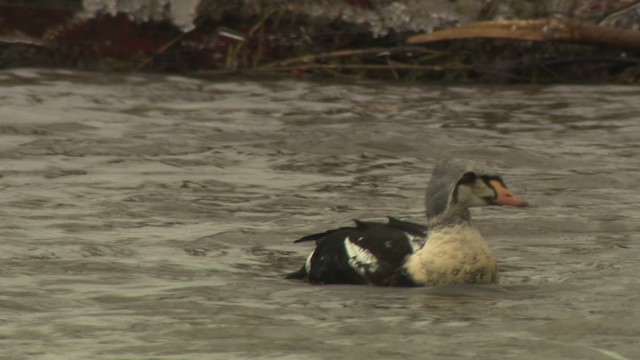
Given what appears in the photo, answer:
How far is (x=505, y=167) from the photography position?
12141mm

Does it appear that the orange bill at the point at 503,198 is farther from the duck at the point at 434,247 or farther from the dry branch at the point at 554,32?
the dry branch at the point at 554,32

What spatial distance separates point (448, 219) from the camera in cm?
798

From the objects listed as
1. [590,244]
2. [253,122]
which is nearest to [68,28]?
[253,122]

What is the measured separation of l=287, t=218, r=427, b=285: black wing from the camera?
7.89m

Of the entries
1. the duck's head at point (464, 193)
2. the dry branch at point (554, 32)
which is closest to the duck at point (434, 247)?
the duck's head at point (464, 193)

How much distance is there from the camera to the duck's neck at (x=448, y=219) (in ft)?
26.1

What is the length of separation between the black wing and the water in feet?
0.26

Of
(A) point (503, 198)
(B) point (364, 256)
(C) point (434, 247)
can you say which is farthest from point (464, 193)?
(B) point (364, 256)

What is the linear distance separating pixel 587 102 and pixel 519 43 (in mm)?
1583

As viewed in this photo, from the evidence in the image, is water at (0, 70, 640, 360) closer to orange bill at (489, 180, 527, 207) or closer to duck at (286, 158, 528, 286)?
duck at (286, 158, 528, 286)

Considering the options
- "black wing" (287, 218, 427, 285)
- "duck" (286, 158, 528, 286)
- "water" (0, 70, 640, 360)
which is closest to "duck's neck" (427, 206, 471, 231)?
"duck" (286, 158, 528, 286)

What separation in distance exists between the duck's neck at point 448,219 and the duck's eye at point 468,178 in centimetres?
13

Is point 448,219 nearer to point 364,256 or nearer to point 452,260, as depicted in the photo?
point 452,260

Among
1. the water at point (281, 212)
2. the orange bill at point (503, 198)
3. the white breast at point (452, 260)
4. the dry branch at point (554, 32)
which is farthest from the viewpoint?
the dry branch at point (554, 32)
